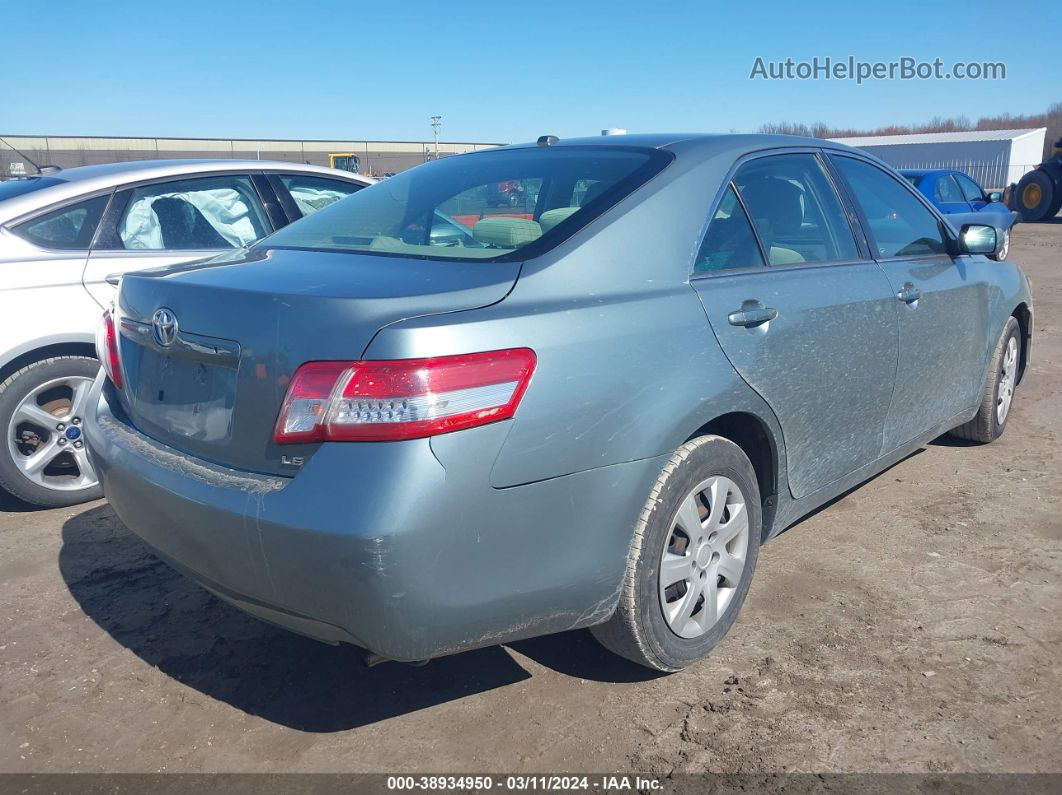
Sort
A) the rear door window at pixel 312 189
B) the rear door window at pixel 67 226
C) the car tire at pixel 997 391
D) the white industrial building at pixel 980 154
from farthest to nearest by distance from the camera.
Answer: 1. the white industrial building at pixel 980 154
2. the rear door window at pixel 312 189
3. the car tire at pixel 997 391
4. the rear door window at pixel 67 226

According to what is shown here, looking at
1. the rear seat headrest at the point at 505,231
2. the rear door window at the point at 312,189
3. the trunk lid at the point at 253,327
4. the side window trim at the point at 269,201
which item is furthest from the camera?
the rear door window at the point at 312,189

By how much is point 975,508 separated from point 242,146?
174ft

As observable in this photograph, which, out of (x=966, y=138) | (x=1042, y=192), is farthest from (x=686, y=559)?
(x=966, y=138)

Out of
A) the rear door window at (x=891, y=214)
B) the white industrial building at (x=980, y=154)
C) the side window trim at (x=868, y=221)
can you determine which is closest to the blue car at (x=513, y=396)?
Answer: the side window trim at (x=868, y=221)

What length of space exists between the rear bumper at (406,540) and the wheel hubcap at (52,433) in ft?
6.86

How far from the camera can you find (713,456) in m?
2.63

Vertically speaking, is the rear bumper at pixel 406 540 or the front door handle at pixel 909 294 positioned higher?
the front door handle at pixel 909 294

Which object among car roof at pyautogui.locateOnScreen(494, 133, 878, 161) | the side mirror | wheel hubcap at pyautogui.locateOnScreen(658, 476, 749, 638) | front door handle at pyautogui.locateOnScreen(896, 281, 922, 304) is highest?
car roof at pyautogui.locateOnScreen(494, 133, 878, 161)

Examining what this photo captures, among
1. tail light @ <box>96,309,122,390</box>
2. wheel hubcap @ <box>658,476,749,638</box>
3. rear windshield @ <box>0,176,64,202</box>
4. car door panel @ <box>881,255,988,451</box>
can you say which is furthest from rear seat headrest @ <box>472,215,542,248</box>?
rear windshield @ <box>0,176,64,202</box>

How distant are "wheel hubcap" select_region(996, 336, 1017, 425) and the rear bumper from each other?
3.26m

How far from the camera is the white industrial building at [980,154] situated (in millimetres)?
37688

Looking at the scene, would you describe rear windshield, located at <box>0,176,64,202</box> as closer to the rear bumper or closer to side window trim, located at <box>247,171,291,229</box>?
side window trim, located at <box>247,171,291,229</box>

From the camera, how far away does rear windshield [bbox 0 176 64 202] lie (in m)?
4.45

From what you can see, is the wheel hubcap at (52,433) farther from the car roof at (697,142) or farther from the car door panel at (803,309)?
the car door panel at (803,309)
